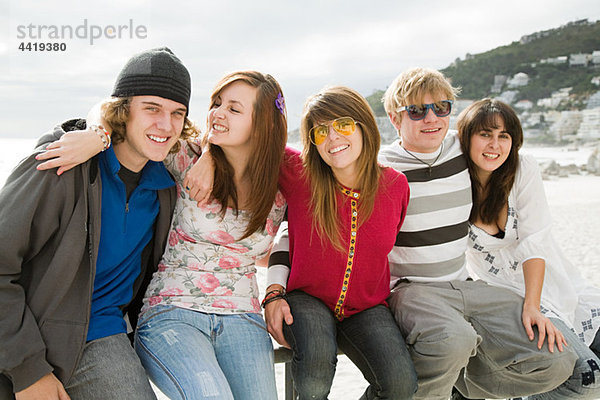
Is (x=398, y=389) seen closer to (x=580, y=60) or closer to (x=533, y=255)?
(x=533, y=255)

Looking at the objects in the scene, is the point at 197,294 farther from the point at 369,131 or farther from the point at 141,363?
the point at 369,131

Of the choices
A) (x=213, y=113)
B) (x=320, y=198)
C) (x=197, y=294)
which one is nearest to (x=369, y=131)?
(x=320, y=198)

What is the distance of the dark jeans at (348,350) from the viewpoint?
234 centimetres

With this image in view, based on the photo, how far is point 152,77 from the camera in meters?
2.47

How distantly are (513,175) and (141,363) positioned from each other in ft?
7.92

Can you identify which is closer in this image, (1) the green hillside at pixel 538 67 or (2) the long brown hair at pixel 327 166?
(2) the long brown hair at pixel 327 166

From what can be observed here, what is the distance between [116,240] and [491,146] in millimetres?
2220

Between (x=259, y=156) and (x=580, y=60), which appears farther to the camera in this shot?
(x=580, y=60)

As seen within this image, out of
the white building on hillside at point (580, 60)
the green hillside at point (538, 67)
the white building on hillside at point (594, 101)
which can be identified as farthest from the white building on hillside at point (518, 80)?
the white building on hillside at point (594, 101)

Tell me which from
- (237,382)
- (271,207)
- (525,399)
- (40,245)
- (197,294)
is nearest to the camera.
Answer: (40,245)

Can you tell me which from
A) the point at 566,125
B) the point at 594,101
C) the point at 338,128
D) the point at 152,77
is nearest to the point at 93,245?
the point at 152,77

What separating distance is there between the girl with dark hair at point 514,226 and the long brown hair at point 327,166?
29.8 inches

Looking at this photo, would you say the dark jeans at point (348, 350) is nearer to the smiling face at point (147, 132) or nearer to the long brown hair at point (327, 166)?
the long brown hair at point (327, 166)

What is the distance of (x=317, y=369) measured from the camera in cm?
235
